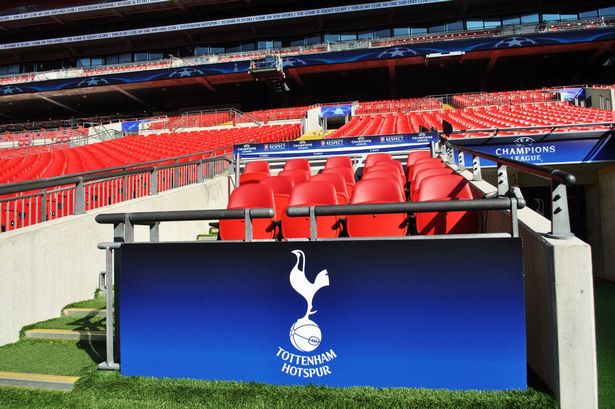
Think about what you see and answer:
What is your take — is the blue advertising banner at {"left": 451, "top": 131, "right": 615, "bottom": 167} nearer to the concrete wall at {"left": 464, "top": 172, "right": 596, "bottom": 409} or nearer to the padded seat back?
the padded seat back

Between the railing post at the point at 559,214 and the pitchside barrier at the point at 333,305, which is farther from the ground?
the railing post at the point at 559,214

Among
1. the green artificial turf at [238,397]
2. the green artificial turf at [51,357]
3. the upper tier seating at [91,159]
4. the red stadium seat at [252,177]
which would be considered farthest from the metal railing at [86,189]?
the green artificial turf at [238,397]

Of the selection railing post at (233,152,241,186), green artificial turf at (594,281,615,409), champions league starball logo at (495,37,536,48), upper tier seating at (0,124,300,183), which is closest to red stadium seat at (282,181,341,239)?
green artificial turf at (594,281,615,409)

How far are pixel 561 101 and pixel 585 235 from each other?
12.6 meters

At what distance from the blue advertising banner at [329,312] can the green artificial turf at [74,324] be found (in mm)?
1541

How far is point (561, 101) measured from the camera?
2128cm

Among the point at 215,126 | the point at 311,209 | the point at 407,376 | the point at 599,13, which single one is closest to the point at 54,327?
the point at 311,209

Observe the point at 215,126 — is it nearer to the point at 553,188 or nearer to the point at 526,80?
the point at 526,80

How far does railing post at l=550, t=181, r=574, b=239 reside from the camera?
7.62ft

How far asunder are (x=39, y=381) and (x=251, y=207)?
2496 mm

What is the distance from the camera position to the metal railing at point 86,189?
503 centimetres

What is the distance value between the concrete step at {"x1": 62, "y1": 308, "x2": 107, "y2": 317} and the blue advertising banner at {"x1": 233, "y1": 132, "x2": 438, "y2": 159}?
5.76 m

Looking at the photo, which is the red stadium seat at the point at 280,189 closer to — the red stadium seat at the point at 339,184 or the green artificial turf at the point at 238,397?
the red stadium seat at the point at 339,184

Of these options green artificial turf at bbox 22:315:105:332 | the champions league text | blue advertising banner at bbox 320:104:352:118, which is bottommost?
green artificial turf at bbox 22:315:105:332
